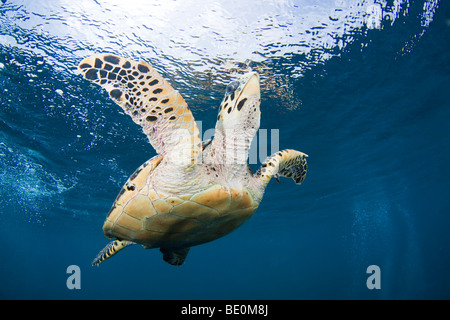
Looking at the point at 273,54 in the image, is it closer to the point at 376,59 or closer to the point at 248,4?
the point at 248,4

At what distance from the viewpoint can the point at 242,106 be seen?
2.68m

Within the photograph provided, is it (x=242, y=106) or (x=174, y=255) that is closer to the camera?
(x=242, y=106)

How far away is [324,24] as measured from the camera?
5.68 meters

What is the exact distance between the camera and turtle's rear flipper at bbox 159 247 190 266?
505 cm

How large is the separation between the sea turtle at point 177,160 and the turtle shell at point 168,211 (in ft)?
0.04

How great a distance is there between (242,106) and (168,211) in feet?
→ 5.58

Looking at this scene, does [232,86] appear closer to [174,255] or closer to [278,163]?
[278,163]

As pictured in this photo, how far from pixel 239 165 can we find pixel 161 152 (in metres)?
1.03

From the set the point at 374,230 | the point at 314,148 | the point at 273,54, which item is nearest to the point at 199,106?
the point at 273,54

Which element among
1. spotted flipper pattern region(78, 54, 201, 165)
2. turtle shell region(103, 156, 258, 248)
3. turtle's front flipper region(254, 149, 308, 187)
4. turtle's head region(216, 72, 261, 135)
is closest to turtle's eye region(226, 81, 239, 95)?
turtle's head region(216, 72, 261, 135)

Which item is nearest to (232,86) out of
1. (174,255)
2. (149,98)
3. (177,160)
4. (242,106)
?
(242,106)

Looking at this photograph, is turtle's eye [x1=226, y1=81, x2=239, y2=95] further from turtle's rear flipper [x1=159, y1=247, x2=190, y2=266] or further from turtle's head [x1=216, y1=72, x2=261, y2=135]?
turtle's rear flipper [x1=159, y1=247, x2=190, y2=266]

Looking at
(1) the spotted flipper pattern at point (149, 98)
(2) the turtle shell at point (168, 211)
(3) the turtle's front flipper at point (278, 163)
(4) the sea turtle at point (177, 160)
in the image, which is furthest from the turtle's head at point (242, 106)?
(3) the turtle's front flipper at point (278, 163)

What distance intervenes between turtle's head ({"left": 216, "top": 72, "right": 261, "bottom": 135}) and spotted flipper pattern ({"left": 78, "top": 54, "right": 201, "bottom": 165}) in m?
0.42
